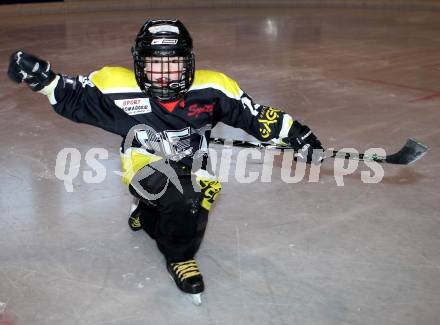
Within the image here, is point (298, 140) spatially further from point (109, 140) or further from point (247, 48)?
point (247, 48)

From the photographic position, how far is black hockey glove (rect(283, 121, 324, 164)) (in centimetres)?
194

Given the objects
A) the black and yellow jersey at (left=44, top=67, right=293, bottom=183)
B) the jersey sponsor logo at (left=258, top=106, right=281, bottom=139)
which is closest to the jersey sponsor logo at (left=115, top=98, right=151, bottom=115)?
the black and yellow jersey at (left=44, top=67, right=293, bottom=183)

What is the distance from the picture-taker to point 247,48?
19.9 ft

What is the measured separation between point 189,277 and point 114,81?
659 millimetres

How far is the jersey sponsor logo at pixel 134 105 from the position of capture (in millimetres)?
1905

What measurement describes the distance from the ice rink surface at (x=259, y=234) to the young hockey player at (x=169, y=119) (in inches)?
6.6

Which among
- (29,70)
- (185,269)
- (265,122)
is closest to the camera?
(29,70)

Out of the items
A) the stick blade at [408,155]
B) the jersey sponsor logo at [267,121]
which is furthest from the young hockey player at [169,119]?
the stick blade at [408,155]

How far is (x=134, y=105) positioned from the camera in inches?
75.2

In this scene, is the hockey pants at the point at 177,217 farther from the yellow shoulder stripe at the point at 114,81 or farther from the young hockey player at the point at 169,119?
the yellow shoulder stripe at the point at 114,81

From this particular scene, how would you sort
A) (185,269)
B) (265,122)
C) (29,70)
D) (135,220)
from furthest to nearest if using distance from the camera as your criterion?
(135,220) → (265,122) → (185,269) → (29,70)

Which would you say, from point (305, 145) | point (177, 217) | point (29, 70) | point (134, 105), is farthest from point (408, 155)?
point (29, 70)

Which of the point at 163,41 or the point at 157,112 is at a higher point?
the point at 163,41

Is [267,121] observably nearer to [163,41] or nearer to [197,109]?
[197,109]
